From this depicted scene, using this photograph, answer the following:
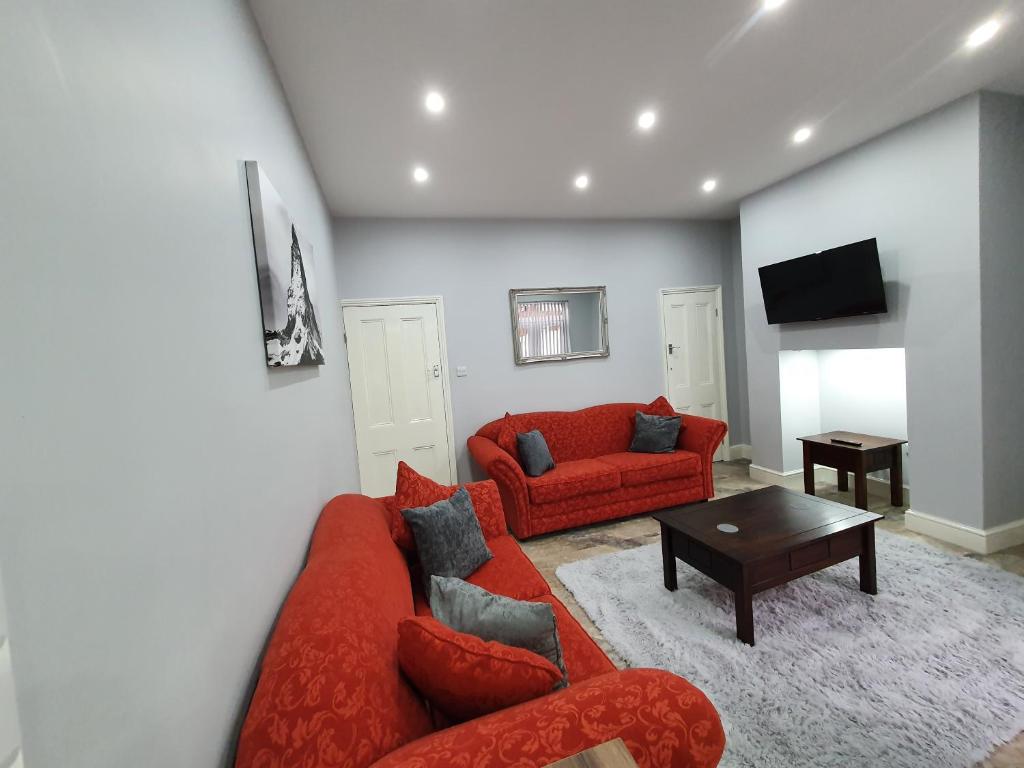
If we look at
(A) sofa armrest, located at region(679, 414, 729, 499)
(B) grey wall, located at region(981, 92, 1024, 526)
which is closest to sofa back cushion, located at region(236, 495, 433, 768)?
(A) sofa armrest, located at region(679, 414, 729, 499)

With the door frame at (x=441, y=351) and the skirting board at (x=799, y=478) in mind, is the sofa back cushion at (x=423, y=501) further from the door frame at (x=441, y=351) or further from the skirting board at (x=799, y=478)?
the skirting board at (x=799, y=478)

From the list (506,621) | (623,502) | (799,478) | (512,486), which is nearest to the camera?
(506,621)

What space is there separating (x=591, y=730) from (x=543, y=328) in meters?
3.65

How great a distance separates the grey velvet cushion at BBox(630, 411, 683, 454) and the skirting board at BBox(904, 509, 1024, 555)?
173cm

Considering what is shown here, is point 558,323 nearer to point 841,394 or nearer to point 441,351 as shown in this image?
point 441,351

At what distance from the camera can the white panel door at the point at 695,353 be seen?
15.3ft

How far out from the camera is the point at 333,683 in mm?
817

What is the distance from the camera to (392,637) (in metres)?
1.11

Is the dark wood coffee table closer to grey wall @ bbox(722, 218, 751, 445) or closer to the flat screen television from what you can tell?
the flat screen television

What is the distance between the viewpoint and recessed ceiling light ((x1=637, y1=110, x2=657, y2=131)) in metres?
2.43

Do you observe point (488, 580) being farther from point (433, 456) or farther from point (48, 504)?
point (433, 456)

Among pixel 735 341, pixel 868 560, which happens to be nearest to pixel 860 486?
pixel 868 560

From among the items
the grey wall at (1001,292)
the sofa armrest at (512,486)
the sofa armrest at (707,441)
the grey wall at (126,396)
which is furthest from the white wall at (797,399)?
the grey wall at (126,396)

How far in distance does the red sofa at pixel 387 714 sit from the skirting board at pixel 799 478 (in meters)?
3.74
